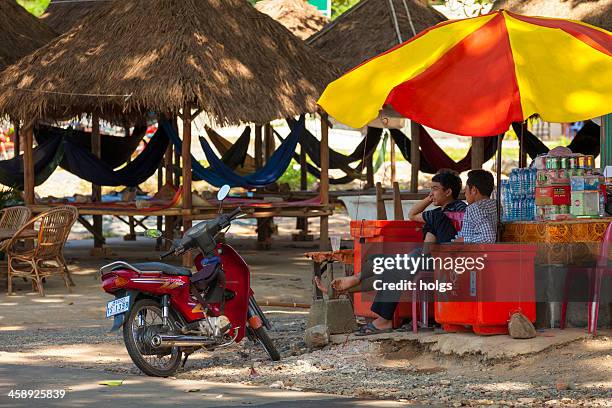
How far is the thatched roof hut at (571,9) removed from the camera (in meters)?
12.4

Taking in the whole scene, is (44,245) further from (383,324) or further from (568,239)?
(568,239)

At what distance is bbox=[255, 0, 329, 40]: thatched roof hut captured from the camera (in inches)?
882

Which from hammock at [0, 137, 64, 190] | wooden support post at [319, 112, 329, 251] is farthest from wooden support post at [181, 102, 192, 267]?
hammock at [0, 137, 64, 190]

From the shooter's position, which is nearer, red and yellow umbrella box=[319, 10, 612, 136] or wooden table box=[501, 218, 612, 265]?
red and yellow umbrella box=[319, 10, 612, 136]

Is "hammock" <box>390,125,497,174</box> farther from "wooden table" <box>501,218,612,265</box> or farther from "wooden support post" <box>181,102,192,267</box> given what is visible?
"wooden table" <box>501,218,612,265</box>

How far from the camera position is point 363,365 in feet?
23.1

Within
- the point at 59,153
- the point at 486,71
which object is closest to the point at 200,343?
the point at 486,71

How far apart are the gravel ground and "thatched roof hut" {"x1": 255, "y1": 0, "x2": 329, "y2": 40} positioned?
14.9m

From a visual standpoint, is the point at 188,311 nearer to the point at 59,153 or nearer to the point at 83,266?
the point at 83,266

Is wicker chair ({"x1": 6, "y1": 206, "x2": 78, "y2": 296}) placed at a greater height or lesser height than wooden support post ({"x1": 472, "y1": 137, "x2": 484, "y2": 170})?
lesser

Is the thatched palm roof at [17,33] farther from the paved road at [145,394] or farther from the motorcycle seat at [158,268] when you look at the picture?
the paved road at [145,394]

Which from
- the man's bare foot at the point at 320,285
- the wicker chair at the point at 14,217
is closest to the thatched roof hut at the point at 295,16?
the wicker chair at the point at 14,217

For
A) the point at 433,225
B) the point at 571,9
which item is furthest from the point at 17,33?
the point at 433,225

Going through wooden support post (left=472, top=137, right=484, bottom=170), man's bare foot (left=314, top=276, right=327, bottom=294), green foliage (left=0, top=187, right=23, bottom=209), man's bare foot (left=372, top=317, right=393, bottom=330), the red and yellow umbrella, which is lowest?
man's bare foot (left=372, top=317, right=393, bottom=330)
